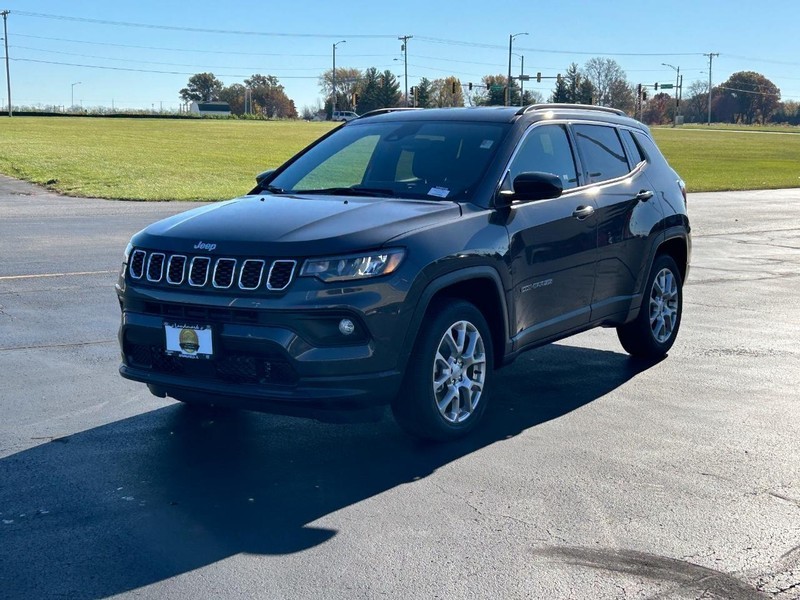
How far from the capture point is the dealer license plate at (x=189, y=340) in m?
5.35

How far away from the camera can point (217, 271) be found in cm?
536

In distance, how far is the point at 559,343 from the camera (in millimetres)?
8984

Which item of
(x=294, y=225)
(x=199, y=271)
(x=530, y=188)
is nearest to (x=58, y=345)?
(x=199, y=271)

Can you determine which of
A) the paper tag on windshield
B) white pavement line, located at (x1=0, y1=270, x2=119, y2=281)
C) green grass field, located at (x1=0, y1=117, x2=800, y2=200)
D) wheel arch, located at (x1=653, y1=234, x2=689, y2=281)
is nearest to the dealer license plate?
the paper tag on windshield

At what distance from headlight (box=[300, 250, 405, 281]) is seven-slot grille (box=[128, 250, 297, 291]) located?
105mm

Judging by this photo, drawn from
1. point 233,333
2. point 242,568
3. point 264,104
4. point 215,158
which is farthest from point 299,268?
point 264,104

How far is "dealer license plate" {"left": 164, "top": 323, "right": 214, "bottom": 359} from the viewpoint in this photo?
5348mm

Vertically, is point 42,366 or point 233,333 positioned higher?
point 233,333

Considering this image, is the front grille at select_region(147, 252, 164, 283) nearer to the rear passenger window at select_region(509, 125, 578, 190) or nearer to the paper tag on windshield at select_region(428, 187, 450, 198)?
the paper tag on windshield at select_region(428, 187, 450, 198)

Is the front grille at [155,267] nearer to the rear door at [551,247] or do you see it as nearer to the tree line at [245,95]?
the rear door at [551,247]

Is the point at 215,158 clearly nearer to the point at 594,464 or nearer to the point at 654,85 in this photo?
the point at 594,464

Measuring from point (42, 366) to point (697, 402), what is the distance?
4541 millimetres

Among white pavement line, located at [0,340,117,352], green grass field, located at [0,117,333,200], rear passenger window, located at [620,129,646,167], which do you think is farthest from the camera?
green grass field, located at [0,117,333,200]

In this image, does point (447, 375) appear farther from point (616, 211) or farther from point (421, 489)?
point (616, 211)
